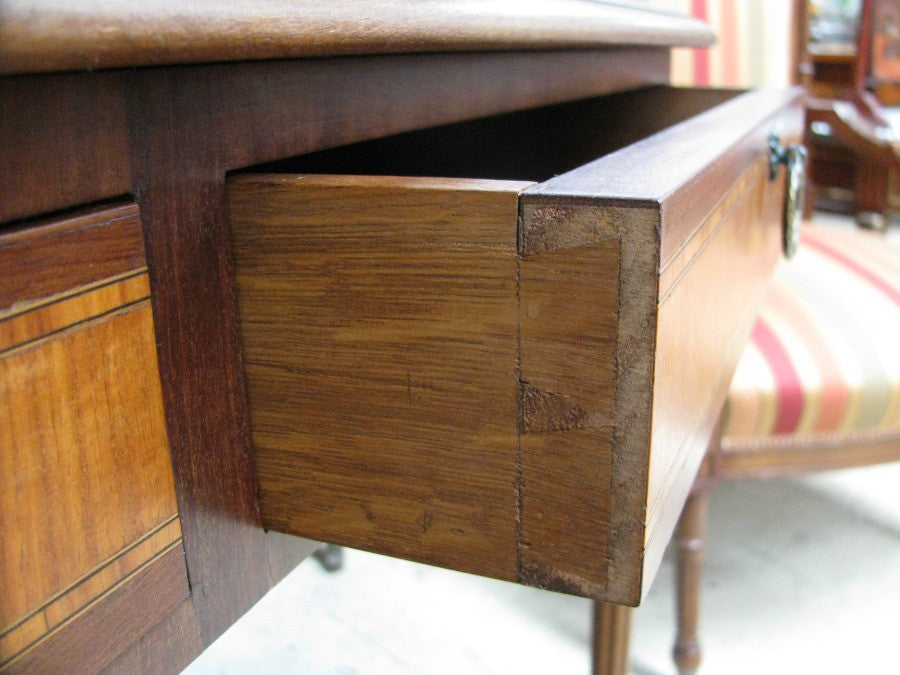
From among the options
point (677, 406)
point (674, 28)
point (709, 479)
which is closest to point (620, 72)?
point (674, 28)

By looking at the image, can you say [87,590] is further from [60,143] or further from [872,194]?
[872,194]

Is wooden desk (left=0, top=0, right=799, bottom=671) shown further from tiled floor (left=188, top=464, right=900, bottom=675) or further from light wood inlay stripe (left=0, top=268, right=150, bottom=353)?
tiled floor (left=188, top=464, right=900, bottom=675)

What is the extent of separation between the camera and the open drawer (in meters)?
0.30

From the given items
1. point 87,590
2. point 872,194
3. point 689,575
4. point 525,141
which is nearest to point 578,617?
point 689,575

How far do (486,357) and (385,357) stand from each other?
0.04 metres

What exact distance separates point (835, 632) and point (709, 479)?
0.30m

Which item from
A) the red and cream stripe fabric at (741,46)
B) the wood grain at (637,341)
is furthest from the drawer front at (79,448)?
the red and cream stripe fabric at (741,46)

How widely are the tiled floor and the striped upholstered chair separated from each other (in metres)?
0.15

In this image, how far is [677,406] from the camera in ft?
Answer: 1.15

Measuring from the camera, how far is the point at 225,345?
0.34 meters

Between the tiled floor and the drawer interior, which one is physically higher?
the drawer interior

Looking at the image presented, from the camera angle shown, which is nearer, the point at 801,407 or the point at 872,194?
the point at 801,407

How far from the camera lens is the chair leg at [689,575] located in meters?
0.80

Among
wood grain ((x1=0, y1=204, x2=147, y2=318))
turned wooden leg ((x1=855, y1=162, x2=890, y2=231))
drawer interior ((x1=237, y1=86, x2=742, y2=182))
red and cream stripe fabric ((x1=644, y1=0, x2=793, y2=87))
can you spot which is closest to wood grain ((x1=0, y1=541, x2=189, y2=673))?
wood grain ((x1=0, y1=204, x2=147, y2=318))
